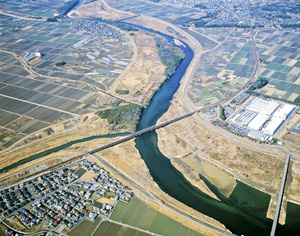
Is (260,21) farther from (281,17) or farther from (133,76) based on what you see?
(133,76)

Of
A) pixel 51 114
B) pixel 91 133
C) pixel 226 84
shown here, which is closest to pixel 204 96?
pixel 226 84

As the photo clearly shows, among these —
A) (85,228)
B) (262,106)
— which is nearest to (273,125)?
(262,106)

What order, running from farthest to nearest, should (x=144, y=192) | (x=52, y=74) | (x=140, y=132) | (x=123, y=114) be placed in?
1. (x=52, y=74)
2. (x=123, y=114)
3. (x=140, y=132)
4. (x=144, y=192)

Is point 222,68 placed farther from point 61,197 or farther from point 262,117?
point 61,197

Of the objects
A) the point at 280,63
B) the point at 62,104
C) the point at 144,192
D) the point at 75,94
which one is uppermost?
the point at 280,63

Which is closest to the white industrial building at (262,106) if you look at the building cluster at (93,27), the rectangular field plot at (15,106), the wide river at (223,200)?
the wide river at (223,200)

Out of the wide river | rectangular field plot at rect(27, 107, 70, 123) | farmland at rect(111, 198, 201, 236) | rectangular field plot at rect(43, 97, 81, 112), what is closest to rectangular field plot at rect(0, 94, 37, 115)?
rectangular field plot at rect(27, 107, 70, 123)
